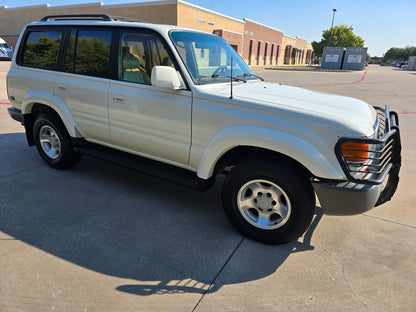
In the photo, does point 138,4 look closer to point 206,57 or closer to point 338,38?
point 206,57

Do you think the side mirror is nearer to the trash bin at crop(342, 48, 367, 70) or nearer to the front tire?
the front tire

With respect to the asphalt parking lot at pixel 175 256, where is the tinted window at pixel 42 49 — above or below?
above

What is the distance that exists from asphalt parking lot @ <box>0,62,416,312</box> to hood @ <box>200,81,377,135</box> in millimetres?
1244

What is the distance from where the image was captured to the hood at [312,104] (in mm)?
2521

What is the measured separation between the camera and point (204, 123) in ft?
9.93

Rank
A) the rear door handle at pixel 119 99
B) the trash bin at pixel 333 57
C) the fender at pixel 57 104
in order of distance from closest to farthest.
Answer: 1. the rear door handle at pixel 119 99
2. the fender at pixel 57 104
3. the trash bin at pixel 333 57

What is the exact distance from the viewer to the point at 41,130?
4.59 meters

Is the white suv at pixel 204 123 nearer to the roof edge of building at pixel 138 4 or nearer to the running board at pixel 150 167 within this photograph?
the running board at pixel 150 167

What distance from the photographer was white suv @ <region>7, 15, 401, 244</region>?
8.33 feet

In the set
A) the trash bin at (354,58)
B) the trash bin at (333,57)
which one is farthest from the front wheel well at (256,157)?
the trash bin at (333,57)

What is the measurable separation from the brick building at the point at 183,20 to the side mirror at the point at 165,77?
31289 mm

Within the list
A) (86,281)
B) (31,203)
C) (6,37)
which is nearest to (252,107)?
(86,281)

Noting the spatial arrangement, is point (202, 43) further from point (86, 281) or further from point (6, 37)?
point (6, 37)

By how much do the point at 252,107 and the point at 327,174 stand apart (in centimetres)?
86
